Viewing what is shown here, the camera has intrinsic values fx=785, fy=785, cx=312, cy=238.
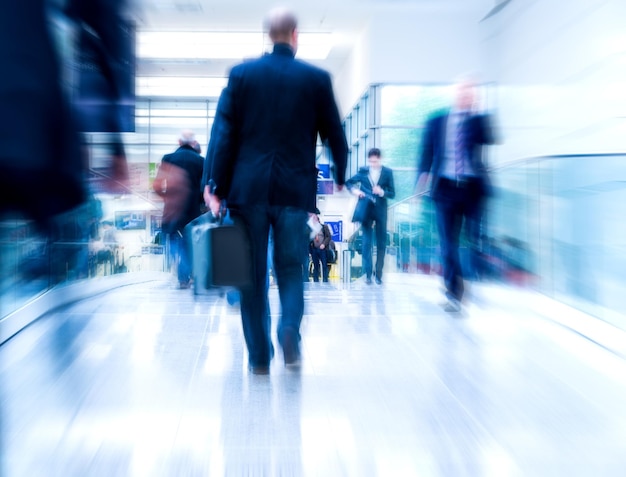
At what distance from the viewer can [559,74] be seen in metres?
10.8

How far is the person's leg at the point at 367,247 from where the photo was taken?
888cm

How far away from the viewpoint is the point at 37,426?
9.21 feet

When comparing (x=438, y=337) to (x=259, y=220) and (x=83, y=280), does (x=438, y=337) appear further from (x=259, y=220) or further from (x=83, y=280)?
(x=83, y=280)

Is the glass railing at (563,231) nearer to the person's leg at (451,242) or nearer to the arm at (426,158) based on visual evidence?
the person's leg at (451,242)

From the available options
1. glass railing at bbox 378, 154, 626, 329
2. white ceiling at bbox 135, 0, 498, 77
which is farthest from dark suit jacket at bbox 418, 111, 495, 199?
white ceiling at bbox 135, 0, 498, 77

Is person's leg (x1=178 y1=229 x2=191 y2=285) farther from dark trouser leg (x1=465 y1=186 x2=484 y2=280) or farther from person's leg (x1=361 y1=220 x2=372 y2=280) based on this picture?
dark trouser leg (x1=465 y1=186 x2=484 y2=280)

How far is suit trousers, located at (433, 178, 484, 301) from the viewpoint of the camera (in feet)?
18.7

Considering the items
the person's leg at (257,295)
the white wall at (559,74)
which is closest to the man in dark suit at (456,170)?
the person's leg at (257,295)

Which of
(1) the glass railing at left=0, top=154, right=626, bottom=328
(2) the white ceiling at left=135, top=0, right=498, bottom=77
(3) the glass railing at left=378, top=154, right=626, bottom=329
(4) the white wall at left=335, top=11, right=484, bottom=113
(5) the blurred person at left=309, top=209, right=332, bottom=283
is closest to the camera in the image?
(1) the glass railing at left=0, top=154, right=626, bottom=328

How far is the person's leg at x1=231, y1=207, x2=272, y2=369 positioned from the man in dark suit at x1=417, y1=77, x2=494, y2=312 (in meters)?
2.51

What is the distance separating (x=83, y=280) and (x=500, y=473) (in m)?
5.61

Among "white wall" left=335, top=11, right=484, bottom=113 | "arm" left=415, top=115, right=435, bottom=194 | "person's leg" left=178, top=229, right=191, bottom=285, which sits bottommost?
"person's leg" left=178, top=229, right=191, bottom=285

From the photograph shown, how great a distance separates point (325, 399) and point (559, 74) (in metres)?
8.85

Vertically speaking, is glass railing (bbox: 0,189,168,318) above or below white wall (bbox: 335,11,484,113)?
below
